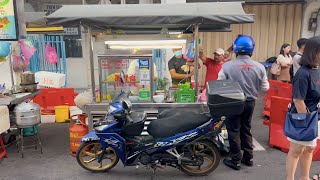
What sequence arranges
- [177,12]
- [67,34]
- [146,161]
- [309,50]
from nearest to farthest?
[309,50], [146,161], [177,12], [67,34]

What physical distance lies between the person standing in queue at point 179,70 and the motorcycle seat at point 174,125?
1661 millimetres

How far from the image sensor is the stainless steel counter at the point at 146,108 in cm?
491

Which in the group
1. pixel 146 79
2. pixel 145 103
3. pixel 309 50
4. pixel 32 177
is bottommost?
pixel 32 177

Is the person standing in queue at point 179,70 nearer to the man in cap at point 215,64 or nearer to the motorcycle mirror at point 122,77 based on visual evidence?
the man in cap at point 215,64

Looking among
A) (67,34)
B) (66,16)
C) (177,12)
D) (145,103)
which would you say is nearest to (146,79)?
(145,103)

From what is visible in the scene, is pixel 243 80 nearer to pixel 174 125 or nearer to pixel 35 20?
pixel 174 125

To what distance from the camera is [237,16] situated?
4.55m

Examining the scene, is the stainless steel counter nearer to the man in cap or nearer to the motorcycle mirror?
the motorcycle mirror

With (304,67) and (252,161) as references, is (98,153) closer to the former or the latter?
(252,161)

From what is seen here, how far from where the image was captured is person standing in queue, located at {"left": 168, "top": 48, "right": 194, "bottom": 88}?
240 inches

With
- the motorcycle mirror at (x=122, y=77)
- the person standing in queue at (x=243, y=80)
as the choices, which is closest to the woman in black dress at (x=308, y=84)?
the person standing in queue at (x=243, y=80)

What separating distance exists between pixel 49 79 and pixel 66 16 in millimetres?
3696

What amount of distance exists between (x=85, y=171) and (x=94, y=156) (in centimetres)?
28

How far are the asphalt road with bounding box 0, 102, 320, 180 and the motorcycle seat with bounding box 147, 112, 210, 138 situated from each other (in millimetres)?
650
